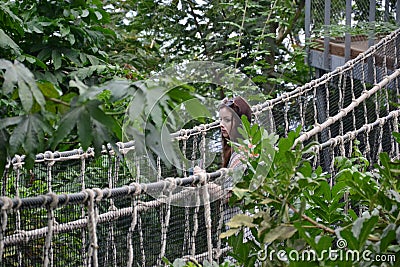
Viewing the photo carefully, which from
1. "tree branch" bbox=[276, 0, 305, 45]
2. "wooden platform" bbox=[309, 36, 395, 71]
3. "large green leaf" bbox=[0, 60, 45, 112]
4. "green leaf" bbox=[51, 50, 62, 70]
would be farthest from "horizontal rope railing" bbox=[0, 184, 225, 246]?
"tree branch" bbox=[276, 0, 305, 45]

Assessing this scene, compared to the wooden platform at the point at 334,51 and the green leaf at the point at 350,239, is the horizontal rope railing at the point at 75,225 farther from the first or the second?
the wooden platform at the point at 334,51

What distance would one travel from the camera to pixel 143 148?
2.60 ft

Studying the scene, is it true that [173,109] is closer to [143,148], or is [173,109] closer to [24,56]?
[143,148]

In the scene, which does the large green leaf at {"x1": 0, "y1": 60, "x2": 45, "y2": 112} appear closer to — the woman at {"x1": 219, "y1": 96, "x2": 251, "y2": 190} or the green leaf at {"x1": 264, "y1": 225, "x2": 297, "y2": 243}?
the green leaf at {"x1": 264, "y1": 225, "x2": 297, "y2": 243}

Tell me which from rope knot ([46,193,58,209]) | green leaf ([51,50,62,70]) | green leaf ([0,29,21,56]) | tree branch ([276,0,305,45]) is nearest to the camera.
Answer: rope knot ([46,193,58,209])

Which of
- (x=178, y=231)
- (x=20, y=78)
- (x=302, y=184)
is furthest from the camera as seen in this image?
(x=178, y=231)

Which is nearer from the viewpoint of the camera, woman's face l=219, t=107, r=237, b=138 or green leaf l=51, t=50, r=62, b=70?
woman's face l=219, t=107, r=237, b=138

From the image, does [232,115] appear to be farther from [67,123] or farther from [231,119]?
[67,123]

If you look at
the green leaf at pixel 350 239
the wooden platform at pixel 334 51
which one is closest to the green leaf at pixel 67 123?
the green leaf at pixel 350 239

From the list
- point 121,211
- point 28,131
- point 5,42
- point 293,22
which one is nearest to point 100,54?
point 5,42

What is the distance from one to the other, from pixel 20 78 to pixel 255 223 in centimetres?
38

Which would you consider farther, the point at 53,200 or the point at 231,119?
the point at 231,119

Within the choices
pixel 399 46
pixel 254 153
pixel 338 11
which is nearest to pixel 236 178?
pixel 254 153

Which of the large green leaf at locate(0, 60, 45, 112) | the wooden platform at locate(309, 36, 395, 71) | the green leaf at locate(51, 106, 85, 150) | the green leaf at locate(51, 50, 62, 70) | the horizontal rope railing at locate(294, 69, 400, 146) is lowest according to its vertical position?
the wooden platform at locate(309, 36, 395, 71)
